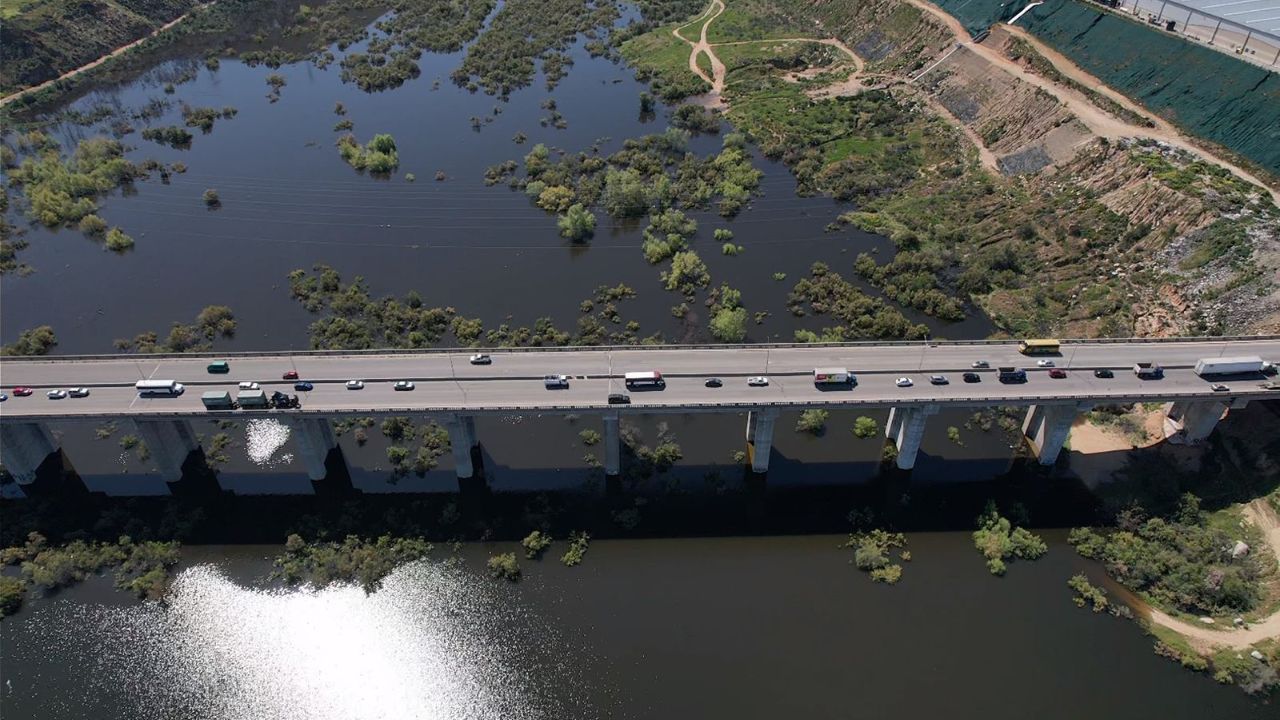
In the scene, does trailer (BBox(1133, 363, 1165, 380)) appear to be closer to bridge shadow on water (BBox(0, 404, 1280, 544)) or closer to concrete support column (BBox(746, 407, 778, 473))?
bridge shadow on water (BBox(0, 404, 1280, 544))

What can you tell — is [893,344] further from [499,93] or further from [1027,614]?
[499,93]

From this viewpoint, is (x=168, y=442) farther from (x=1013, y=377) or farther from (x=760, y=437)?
(x=1013, y=377)

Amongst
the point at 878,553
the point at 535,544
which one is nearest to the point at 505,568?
the point at 535,544

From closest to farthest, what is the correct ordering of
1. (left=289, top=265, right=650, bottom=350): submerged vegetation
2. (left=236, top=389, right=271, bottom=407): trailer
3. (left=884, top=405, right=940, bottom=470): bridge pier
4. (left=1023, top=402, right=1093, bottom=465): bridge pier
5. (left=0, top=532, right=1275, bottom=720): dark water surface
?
(left=0, top=532, right=1275, bottom=720): dark water surface, (left=236, top=389, right=271, bottom=407): trailer, (left=884, top=405, right=940, bottom=470): bridge pier, (left=1023, top=402, right=1093, bottom=465): bridge pier, (left=289, top=265, right=650, bottom=350): submerged vegetation

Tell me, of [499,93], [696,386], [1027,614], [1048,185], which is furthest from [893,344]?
[499,93]

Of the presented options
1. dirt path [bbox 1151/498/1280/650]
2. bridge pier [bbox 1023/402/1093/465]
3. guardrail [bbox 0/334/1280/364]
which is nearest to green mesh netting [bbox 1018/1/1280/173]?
guardrail [bbox 0/334/1280/364]

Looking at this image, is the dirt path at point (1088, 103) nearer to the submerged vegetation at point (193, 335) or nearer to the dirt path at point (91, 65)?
the submerged vegetation at point (193, 335)
